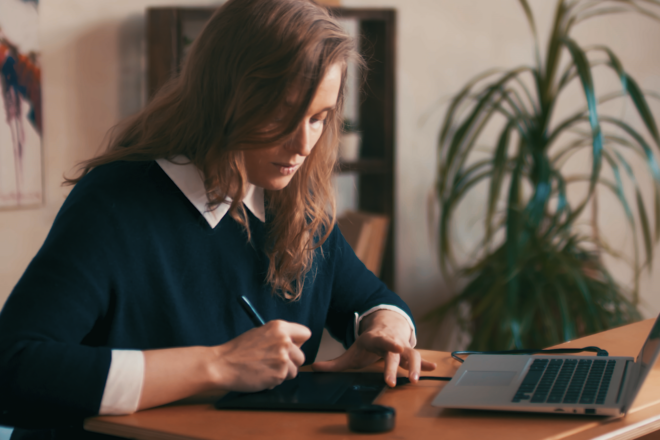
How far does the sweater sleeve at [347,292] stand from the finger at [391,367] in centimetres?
23

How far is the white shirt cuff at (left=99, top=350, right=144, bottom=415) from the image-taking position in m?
0.76

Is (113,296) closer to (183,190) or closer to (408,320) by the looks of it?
(183,190)

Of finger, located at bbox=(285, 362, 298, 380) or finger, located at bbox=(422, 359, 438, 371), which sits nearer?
finger, located at bbox=(285, 362, 298, 380)

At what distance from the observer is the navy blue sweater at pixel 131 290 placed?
76 cm

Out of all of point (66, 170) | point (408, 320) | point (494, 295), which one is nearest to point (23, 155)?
point (66, 170)

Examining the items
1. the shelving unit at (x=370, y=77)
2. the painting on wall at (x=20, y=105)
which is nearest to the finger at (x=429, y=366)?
the shelving unit at (x=370, y=77)

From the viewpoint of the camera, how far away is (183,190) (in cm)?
104

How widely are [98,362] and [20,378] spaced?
88mm

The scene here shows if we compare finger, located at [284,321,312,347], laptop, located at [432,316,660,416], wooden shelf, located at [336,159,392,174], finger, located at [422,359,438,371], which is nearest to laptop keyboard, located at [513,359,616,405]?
laptop, located at [432,316,660,416]

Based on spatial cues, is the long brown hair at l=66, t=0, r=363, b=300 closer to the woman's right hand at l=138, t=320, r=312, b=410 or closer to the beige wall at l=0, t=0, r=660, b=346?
the woman's right hand at l=138, t=320, r=312, b=410

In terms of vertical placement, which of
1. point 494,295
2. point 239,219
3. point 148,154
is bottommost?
point 494,295

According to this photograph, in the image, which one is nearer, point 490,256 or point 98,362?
point 98,362

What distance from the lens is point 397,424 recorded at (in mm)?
753

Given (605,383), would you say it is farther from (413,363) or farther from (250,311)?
(250,311)
